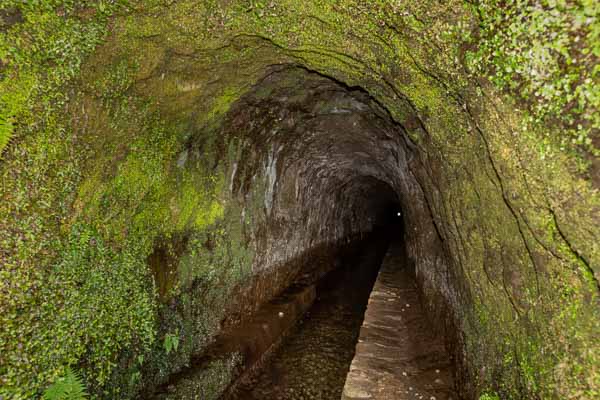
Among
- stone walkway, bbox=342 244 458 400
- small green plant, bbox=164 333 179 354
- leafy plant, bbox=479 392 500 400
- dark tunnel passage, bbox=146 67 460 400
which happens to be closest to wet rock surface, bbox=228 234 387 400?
dark tunnel passage, bbox=146 67 460 400

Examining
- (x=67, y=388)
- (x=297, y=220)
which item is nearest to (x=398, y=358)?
(x=67, y=388)

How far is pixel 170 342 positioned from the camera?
4301 mm

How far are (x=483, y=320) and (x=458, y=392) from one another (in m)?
1.40

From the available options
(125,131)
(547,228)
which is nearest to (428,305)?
(547,228)

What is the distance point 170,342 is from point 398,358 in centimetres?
331

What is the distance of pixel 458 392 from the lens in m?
3.98

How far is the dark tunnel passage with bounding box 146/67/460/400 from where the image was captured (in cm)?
535

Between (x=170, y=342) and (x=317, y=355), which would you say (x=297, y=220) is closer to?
→ (x=317, y=355)

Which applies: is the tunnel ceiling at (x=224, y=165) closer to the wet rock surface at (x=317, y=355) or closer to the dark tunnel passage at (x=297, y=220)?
the dark tunnel passage at (x=297, y=220)

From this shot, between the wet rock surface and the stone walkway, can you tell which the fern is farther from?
the wet rock surface

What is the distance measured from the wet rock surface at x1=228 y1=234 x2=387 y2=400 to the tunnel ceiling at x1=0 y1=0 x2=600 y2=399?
43.1 inches

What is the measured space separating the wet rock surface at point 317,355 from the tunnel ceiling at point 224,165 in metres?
1.10

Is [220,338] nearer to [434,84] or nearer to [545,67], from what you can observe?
[434,84]

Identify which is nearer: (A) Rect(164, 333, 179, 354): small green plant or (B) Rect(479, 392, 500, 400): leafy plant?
(B) Rect(479, 392, 500, 400): leafy plant
